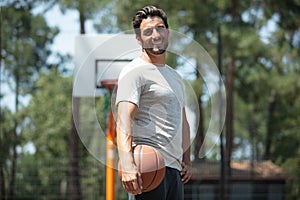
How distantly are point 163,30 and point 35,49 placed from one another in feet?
34.8

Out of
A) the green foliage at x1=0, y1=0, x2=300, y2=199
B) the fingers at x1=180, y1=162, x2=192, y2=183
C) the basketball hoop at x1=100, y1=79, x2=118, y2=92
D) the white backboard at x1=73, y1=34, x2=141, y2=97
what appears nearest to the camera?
the fingers at x1=180, y1=162, x2=192, y2=183

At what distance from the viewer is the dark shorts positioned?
6.93 ft

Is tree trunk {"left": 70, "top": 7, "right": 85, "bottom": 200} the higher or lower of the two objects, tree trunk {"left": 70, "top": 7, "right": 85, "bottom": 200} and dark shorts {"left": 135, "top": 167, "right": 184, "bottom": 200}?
the lower

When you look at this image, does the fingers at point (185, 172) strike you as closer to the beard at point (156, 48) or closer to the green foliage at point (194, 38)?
the beard at point (156, 48)

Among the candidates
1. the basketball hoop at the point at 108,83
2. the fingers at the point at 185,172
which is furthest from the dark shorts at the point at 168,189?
the basketball hoop at the point at 108,83

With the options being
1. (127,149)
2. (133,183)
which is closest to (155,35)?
(127,149)

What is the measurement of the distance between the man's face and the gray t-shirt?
0.20 feet

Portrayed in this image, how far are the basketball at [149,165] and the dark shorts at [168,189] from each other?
0.02 meters

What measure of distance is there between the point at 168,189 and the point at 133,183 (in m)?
0.19

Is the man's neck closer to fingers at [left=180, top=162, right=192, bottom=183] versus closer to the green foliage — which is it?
fingers at [left=180, top=162, right=192, bottom=183]

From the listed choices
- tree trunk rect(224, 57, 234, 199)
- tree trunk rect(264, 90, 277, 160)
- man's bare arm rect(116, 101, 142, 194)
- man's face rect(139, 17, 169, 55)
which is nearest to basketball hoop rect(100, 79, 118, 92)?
man's face rect(139, 17, 169, 55)

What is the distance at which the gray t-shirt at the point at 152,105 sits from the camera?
2108 mm

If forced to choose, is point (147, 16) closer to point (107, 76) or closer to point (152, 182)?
point (152, 182)

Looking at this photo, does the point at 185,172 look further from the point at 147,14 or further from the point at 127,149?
the point at 147,14
